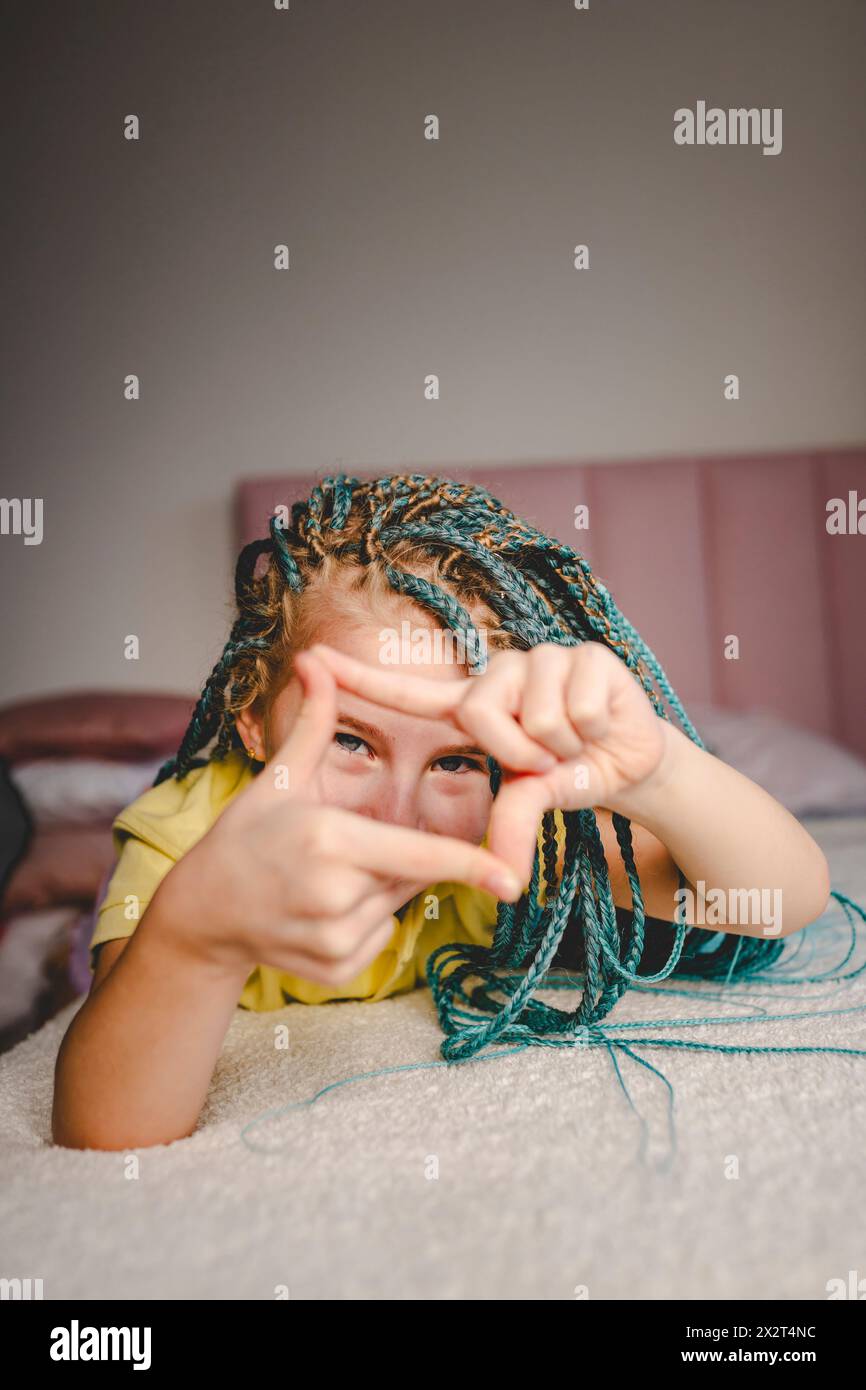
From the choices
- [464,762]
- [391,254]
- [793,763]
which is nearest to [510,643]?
[464,762]

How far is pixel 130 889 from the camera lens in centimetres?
84

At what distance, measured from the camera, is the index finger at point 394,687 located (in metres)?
0.52

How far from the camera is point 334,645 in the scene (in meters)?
0.83

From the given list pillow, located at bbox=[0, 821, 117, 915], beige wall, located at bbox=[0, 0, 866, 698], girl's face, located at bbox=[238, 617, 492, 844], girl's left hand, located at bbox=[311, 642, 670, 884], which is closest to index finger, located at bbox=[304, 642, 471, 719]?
girl's left hand, located at bbox=[311, 642, 670, 884]

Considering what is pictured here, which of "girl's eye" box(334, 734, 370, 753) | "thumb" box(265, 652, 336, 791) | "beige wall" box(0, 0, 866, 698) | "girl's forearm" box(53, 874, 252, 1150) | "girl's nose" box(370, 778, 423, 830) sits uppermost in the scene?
"beige wall" box(0, 0, 866, 698)

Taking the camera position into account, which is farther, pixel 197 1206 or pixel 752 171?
pixel 752 171

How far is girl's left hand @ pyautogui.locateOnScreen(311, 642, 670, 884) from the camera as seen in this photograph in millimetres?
514

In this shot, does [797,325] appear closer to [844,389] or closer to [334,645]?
[844,389]

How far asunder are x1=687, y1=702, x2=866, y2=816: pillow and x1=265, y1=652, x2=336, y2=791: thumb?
125 cm

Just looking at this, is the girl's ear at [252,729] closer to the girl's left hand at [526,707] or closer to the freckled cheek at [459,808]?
the freckled cheek at [459,808]

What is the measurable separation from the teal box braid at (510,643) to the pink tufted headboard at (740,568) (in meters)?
1.21

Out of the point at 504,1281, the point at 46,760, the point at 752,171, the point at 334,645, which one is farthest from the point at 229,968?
the point at 752,171

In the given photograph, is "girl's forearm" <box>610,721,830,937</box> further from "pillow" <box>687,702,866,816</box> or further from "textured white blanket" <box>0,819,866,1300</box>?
"pillow" <box>687,702,866,816</box>

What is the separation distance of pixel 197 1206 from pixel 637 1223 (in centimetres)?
22
